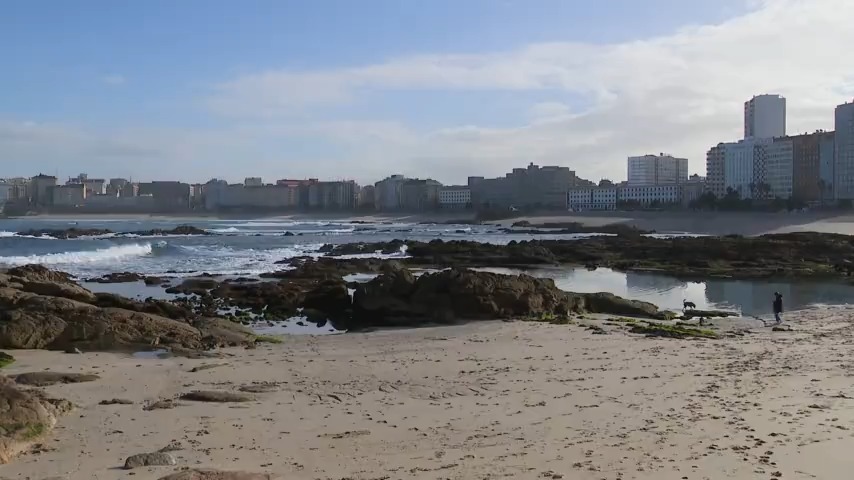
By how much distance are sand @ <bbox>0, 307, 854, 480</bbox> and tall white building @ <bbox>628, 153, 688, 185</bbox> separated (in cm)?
17911

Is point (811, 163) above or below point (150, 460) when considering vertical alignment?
above

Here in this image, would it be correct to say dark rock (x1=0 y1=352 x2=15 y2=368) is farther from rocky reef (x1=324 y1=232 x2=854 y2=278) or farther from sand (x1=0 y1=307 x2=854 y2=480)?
rocky reef (x1=324 y1=232 x2=854 y2=278)

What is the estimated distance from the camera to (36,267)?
18453 mm

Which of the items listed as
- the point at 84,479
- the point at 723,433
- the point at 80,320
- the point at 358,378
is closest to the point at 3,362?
the point at 80,320

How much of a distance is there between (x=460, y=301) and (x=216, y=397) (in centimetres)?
841

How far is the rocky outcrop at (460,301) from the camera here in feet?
52.3

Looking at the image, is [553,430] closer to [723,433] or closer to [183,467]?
[723,433]

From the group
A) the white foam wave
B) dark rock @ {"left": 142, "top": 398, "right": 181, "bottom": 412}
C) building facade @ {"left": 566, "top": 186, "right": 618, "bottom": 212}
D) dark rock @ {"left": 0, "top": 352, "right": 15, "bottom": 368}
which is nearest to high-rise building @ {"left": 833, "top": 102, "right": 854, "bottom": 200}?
building facade @ {"left": 566, "top": 186, "right": 618, "bottom": 212}

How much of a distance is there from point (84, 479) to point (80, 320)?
6781 millimetres

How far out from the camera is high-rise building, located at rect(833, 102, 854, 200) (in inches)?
3925

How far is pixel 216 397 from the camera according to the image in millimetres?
8125

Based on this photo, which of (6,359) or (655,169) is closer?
(6,359)

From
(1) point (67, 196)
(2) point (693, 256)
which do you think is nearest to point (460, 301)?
(2) point (693, 256)

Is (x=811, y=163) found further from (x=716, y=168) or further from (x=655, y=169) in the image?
(x=655, y=169)
